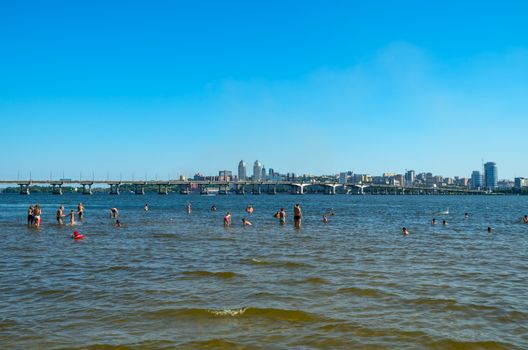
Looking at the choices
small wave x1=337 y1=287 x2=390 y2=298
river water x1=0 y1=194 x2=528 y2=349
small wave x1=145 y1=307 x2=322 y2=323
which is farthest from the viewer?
small wave x1=337 y1=287 x2=390 y2=298

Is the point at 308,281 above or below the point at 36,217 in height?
below

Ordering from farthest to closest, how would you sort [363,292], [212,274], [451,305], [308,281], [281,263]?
[281,263] → [212,274] → [308,281] → [363,292] → [451,305]

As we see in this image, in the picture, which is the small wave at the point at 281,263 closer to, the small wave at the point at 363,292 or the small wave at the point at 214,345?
the small wave at the point at 363,292

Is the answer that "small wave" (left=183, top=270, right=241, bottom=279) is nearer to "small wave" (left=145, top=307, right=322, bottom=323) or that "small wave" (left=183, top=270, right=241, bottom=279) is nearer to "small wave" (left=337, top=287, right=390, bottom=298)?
"small wave" (left=337, top=287, right=390, bottom=298)

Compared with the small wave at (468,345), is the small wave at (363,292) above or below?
above

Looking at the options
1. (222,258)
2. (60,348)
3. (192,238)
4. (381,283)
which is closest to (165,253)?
(222,258)

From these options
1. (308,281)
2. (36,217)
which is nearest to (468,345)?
(308,281)

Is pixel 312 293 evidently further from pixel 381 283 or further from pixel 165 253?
pixel 165 253

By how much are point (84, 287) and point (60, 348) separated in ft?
21.4

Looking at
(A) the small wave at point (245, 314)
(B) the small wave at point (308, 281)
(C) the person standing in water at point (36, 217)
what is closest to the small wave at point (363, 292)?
(B) the small wave at point (308, 281)

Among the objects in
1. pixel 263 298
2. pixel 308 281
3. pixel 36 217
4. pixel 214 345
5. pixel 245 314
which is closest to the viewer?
pixel 214 345

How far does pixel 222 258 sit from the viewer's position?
2350 cm

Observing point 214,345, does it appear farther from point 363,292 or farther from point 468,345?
point 363,292

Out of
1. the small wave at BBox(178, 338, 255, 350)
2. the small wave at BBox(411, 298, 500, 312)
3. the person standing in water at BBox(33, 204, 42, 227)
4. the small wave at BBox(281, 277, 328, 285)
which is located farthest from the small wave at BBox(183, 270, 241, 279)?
the person standing in water at BBox(33, 204, 42, 227)
